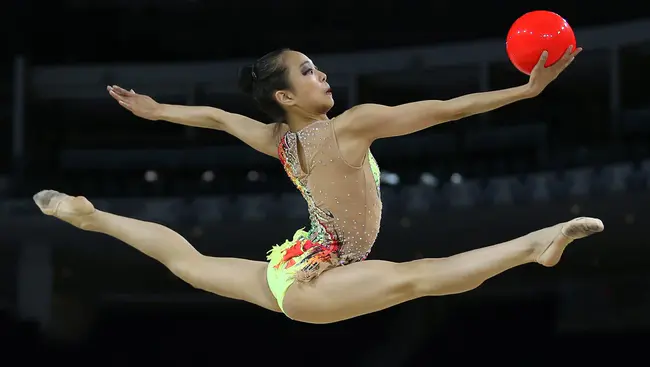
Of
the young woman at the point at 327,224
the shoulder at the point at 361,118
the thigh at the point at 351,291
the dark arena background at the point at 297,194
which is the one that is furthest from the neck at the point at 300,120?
the dark arena background at the point at 297,194

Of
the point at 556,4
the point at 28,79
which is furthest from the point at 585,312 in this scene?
the point at 28,79

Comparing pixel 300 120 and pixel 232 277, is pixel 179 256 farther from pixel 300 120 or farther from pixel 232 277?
pixel 300 120

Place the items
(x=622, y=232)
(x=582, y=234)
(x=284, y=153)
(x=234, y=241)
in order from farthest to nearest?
1. (x=234, y=241)
2. (x=622, y=232)
3. (x=284, y=153)
4. (x=582, y=234)

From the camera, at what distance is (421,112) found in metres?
2.80

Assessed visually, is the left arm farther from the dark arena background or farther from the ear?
the dark arena background

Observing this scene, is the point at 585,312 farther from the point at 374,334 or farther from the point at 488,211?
the point at 374,334

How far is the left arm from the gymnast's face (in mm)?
179

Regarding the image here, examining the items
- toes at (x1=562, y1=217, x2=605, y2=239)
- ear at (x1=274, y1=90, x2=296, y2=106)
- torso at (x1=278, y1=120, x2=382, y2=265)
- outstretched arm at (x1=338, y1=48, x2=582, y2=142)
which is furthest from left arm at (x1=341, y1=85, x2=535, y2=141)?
toes at (x1=562, y1=217, x2=605, y2=239)

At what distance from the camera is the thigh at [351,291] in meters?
2.91

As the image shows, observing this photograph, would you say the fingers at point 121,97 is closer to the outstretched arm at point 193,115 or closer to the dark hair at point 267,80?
the outstretched arm at point 193,115

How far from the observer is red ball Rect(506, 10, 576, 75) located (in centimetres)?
277

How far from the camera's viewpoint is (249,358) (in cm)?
664

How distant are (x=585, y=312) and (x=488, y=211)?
0.96m

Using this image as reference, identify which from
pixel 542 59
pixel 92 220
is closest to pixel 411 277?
pixel 542 59
